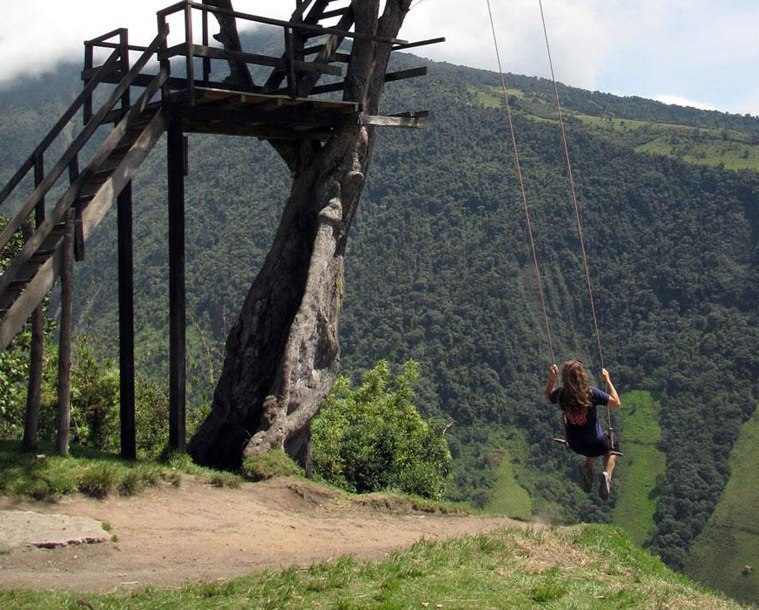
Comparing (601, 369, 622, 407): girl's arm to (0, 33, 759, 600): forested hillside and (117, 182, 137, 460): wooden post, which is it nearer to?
(117, 182, 137, 460): wooden post

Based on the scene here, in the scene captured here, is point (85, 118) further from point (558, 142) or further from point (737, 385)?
point (558, 142)

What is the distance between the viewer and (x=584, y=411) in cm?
1166

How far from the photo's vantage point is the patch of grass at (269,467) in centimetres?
1305

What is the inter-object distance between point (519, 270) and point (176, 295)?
307 feet

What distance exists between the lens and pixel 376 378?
2622cm

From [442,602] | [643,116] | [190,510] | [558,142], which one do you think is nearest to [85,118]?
[190,510]

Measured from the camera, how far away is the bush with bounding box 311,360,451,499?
60.5 feet

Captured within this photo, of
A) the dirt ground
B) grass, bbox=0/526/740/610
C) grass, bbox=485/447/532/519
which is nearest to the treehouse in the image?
the dirt ground

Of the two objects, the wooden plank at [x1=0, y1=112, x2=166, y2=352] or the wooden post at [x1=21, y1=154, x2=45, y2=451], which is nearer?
the wooden plank at [x1=0, y1=112, x2=166, y2=352]

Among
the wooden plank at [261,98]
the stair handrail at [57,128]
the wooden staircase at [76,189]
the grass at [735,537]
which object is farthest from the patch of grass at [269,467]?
the grass at [735,537]

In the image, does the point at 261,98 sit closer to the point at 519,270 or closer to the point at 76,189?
the point at 76,189

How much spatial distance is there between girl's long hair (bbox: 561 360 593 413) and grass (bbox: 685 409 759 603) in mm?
57016

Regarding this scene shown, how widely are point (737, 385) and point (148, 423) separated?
78.1m

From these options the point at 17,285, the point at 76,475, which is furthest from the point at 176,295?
the point at 76,475
